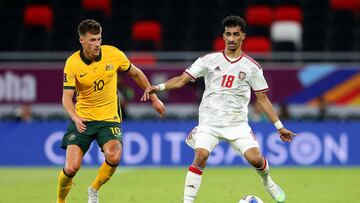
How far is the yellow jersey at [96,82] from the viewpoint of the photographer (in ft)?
35.9

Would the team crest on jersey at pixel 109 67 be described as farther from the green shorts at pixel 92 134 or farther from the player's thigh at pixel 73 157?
the player's thigh at pixel 73 157

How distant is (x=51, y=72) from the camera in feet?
71.3

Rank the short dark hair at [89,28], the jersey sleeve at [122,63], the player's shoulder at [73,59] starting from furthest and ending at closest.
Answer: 1. the jersey sleeve at [122,63]
2. the player's shoulder at [73,59]
3. the short dark hair at [89,28]

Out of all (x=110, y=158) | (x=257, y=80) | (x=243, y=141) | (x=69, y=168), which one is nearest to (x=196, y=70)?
(x=257, y=80)

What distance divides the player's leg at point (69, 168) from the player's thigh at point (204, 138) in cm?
131

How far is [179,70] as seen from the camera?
854 inches

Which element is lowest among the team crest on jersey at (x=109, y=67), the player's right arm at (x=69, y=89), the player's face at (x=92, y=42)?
the player's right arm at (x=69, y=89)

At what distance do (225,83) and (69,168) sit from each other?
2013 mm

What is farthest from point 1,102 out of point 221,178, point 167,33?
point 221,178

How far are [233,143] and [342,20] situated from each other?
14.4m

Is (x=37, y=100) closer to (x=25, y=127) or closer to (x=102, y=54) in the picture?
(x=25, y=127)

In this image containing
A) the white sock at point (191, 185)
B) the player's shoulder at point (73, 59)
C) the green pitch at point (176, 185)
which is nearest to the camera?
the white sock at point (191, 185)

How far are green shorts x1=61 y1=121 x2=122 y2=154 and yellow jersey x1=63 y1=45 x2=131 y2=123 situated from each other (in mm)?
73

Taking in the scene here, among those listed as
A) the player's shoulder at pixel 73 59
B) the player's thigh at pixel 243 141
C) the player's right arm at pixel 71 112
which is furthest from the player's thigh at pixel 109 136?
the player's thigh at pixel 243 141
